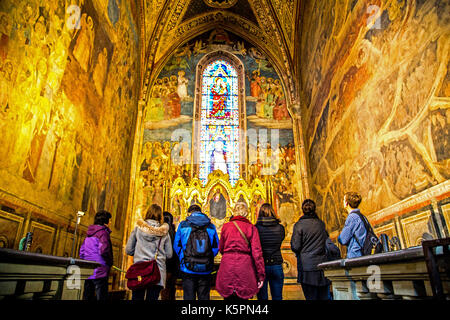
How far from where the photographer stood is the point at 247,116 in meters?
12.2

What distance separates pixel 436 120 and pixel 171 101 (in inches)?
388

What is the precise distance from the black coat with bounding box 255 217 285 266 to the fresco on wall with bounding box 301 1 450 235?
7.55 feet

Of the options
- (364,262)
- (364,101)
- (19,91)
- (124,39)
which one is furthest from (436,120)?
(124,39)

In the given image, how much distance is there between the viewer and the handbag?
3367 mm

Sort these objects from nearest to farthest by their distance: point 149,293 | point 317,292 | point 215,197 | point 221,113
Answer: point 149,293 → point 317,292 → point 215,197 → point 221,113

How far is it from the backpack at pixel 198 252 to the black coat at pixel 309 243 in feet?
3.67

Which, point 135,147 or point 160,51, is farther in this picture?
point 160,51

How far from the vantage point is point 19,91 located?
189 inches

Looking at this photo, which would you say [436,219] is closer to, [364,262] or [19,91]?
[364,262]

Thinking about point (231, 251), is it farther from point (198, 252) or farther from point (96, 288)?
point (96, 288)

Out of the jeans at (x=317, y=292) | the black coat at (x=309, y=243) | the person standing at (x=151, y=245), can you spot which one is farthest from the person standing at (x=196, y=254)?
the jeans at (x=317, y=292)

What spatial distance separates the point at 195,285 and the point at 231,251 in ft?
1.99

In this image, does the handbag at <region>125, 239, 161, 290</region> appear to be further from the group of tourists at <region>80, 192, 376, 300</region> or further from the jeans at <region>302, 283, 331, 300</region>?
the jeans at <region>302, 283, 331, 300</region>

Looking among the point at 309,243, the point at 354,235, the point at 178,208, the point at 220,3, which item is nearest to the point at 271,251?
the point at 309,243
